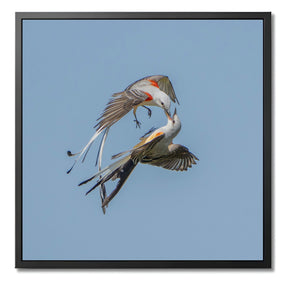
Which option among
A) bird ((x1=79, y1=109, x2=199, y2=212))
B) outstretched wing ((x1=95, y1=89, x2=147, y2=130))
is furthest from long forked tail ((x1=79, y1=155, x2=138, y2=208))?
outstretched wing ((x1=95, y1=89, x2=147, y2=130))

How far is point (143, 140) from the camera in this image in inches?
45.1

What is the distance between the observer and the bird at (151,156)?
114 centimetres

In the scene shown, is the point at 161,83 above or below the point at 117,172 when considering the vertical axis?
above

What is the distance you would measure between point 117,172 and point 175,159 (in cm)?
17

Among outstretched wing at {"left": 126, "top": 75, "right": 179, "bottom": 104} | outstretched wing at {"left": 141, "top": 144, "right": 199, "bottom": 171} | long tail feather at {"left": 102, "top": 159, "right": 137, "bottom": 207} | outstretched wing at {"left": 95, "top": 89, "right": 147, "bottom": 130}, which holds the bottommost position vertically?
long tail feather at {"left": 102, "top": 159, "right": 137, "bottom": 207}

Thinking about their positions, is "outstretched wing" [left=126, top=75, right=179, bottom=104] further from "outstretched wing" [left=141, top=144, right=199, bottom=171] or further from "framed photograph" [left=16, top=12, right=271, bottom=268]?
"outstretched wing" [left=141, top=144, right=199, bottom=171]

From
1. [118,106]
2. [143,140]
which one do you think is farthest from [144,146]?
[118,106]

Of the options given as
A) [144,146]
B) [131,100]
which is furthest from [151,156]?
[131,100]

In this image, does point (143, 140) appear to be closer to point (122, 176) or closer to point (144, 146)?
point (144, 146)

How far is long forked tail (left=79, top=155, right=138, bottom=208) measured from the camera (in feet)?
3.76

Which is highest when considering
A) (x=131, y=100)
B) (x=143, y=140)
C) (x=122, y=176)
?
(x=131, y=100)

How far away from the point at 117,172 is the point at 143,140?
120 millimetres

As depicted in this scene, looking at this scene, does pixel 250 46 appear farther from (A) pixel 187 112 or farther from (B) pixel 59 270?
(B) pixel 59 270
